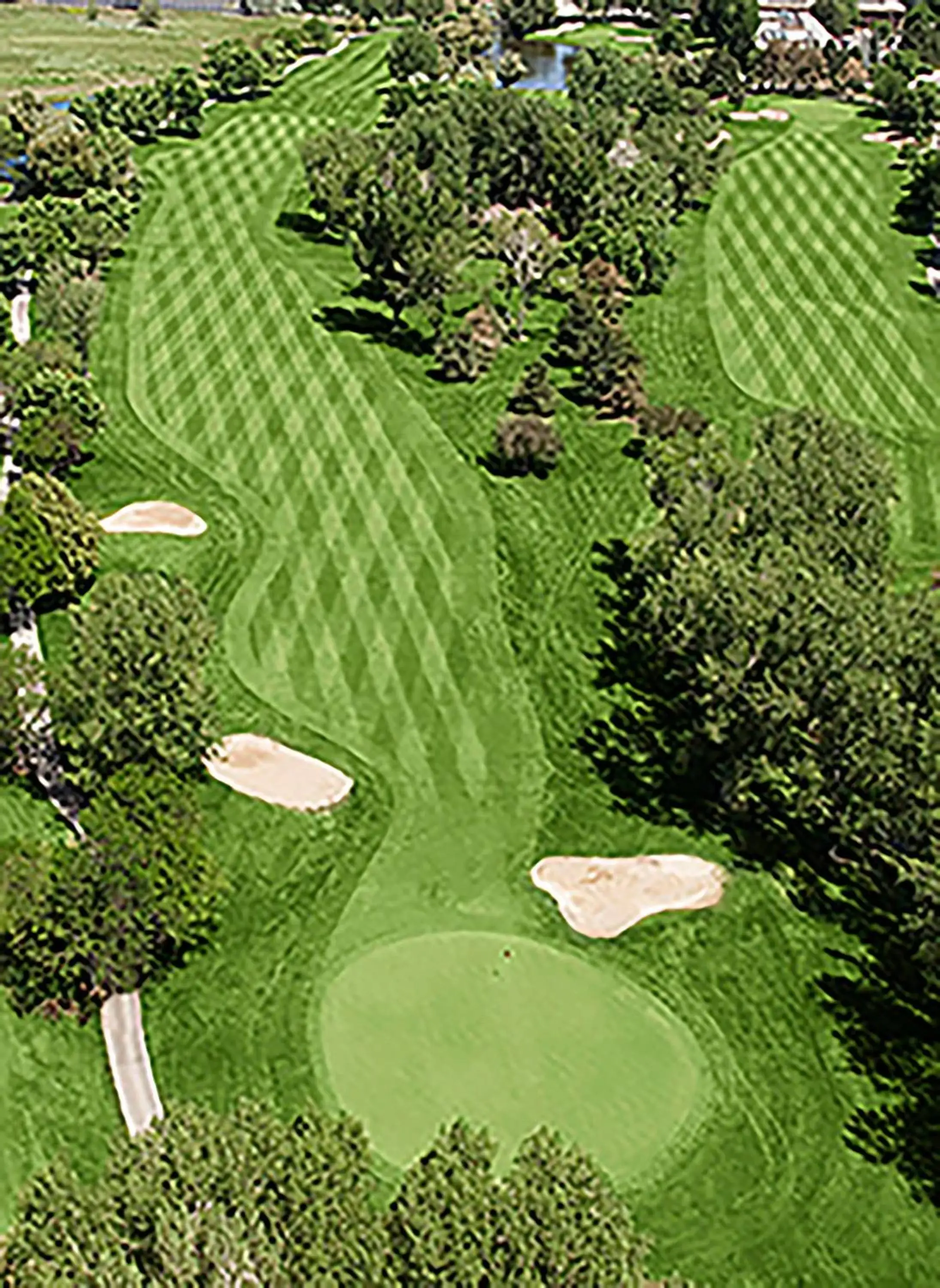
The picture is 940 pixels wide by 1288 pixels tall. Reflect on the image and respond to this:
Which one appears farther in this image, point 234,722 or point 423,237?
point 423,237

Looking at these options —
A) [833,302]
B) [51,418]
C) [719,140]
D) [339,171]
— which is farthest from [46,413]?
[719,140]

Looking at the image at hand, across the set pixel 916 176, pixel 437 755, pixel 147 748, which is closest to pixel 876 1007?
pixel 437 755

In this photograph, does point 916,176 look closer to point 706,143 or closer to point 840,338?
point 706,143

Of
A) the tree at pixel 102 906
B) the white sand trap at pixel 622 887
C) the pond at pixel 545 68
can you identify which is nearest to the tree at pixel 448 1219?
the tree at pixel 102 906

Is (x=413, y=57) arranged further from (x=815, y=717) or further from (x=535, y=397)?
(x=815, y=717)

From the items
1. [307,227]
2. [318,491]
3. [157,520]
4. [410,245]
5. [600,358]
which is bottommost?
[157,520]

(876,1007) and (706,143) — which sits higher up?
(706,143)
